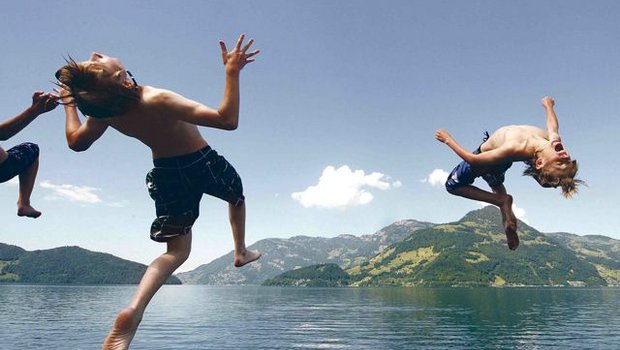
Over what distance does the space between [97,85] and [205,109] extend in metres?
1.00

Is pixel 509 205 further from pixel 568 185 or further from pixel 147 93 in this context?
pixel 147 93

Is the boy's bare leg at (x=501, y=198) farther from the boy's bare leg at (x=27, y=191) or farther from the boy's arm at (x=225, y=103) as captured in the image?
the boy's bare leg at (x=27, y=191)

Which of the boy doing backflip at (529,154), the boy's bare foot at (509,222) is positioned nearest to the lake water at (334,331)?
the boy's bare foot at (509,222)

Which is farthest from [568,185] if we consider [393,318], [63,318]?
[63,318]

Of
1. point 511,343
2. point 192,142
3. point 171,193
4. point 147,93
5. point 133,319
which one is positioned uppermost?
point 147,93

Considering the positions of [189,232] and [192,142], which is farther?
[189,232]


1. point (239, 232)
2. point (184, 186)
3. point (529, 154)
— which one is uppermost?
point (529, 154)

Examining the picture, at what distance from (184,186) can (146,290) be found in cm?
106

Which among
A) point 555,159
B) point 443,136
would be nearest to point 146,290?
point 443,136

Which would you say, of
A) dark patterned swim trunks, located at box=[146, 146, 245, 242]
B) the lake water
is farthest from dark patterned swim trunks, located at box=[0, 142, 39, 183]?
the lake water

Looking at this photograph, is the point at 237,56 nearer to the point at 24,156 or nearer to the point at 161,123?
the point at 161,123

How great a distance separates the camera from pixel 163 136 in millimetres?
4074

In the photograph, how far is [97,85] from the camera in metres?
3.71

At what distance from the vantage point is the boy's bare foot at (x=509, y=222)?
7160 mm
